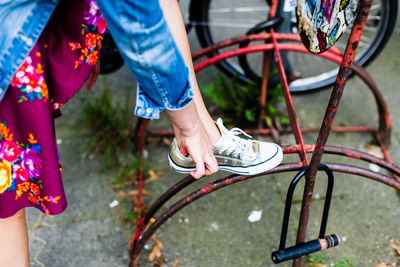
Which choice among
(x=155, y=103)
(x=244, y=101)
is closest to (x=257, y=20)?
(x=244, y=101)

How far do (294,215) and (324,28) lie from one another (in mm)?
1088

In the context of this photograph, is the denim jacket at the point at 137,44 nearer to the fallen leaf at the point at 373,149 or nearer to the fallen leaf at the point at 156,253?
the fallen leaf at the point at 156,253

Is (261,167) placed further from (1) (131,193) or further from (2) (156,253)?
(1) (131,193)

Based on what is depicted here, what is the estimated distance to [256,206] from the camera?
201 cm

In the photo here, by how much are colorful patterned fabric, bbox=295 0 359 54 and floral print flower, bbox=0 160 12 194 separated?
0.93 meters

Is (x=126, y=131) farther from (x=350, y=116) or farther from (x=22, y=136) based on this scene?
(x=350, y=116)

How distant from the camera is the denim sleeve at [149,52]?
0.84 meters

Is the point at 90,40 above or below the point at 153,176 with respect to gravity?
above

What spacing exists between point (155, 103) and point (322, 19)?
0.52 metres

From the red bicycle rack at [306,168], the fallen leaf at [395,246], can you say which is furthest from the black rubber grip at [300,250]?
the fallen leaf at [395,246]

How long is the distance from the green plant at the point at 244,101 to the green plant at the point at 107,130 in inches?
20.7

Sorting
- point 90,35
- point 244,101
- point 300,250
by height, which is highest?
point 90,35

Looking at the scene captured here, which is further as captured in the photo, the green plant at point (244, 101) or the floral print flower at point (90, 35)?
the green plant at point (244, 101)

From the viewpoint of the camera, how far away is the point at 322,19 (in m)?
1.12
